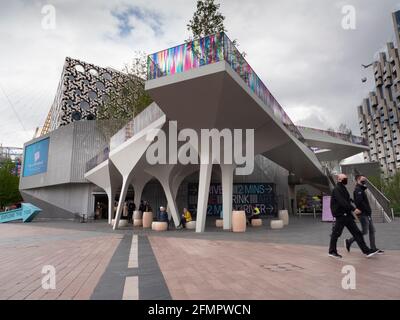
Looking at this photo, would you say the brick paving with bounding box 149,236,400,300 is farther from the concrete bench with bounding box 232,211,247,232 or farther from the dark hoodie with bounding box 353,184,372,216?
the concrete bench with bounding box 232,211,247,232

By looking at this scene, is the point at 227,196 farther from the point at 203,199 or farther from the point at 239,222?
the point at 239,222

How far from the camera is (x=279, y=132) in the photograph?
58.4 ft

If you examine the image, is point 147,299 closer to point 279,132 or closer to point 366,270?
point 366,270

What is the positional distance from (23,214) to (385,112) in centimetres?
7200

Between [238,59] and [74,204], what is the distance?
2997 cm

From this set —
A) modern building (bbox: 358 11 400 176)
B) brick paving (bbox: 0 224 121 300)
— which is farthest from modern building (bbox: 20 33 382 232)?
modern building (bbox: 358 11 400 176)

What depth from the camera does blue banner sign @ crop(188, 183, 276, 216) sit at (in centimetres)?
3347

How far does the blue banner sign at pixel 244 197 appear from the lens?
33.5 metres

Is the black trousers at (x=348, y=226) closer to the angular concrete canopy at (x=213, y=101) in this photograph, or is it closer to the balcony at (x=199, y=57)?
the angular concrete canopy at (x=213, y=101)

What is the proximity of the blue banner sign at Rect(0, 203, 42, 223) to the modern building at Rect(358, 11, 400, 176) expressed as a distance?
189ft

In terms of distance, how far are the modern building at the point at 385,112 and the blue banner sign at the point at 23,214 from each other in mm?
57662

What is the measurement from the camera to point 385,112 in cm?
6631

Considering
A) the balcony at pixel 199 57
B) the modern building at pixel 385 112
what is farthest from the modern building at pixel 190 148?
the modern building at pixel 385 112
